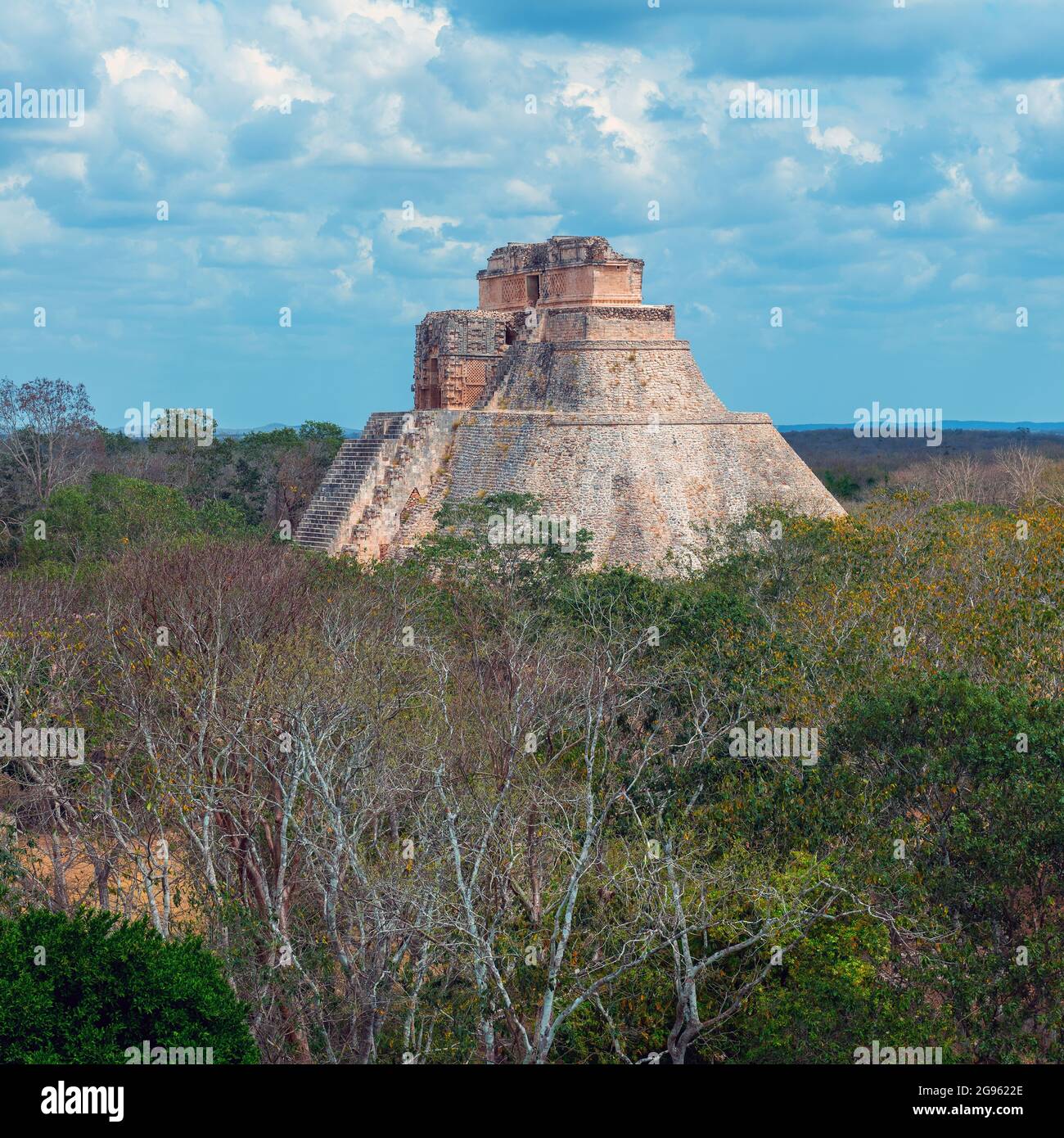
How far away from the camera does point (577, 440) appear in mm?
30500

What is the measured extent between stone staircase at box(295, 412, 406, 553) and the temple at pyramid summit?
1.6 inches

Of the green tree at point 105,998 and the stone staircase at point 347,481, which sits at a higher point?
the stone staircase at point 347,481

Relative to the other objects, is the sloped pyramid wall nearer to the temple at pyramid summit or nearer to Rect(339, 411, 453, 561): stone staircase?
the temple at pyramid summit

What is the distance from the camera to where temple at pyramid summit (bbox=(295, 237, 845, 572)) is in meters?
29.9

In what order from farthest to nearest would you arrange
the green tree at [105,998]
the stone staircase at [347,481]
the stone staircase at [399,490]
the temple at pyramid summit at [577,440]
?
the stone staircase at [347,481]
the stone staircase at [399,490]
the temple at pyramid summit at [577,440]
the green tree at [105,998]

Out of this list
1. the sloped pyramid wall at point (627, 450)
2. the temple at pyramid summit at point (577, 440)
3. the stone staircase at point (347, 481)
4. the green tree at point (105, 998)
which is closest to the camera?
the green tree at point (105, 998)

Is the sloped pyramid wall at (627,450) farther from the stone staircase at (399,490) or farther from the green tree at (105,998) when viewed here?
the green tree at (105,998)

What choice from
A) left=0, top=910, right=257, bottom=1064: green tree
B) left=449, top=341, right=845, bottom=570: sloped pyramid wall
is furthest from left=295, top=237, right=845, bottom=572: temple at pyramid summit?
left=0, top=910, right=257, bottom=1064: green tree

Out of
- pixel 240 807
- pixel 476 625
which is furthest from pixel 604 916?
pixel 476 625

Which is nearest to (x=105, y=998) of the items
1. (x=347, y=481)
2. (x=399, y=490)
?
(x=399, y=490)

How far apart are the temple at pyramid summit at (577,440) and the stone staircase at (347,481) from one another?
0.04 meters

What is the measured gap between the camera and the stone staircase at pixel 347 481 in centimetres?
3142


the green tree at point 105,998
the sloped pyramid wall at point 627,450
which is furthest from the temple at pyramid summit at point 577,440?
the green tree at point 105,998

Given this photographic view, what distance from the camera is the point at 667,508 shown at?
98.6 ft
